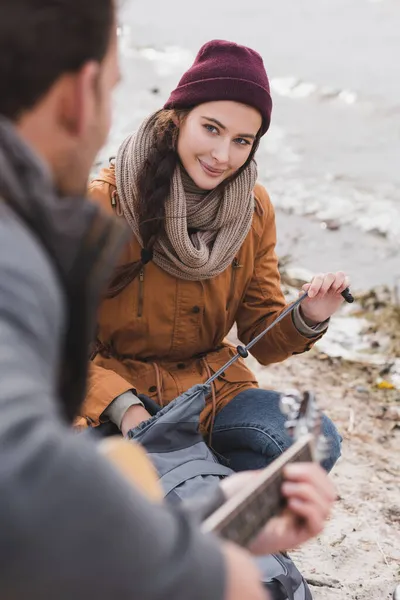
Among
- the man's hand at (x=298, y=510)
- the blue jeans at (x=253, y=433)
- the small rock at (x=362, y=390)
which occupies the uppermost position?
the man's hand at (x=298, y=510)

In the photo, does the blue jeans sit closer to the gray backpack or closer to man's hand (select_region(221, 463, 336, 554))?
the gray backpack

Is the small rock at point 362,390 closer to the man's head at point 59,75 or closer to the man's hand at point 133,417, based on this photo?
the man's hand at point 133,417

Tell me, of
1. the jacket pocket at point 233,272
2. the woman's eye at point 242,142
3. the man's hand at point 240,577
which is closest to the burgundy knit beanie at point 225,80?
the woman's eye at point 242,142

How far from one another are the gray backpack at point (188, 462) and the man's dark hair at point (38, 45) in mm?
1522

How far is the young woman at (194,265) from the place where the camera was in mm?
2881

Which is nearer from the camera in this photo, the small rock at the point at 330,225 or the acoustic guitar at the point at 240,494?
the acoustic guitar at the point at 240,494

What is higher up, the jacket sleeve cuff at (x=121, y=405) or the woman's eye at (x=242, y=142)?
the woman's eye at (x=242, y=142)

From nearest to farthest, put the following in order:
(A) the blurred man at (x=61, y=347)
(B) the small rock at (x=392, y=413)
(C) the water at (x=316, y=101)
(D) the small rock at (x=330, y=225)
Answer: (A) the blurred man at (x=61, y=347)
(B) the small rock at (x=392, y=413)
(C) the water at (x=316, y=101)
(D) the small rock at (x=330, y=225)

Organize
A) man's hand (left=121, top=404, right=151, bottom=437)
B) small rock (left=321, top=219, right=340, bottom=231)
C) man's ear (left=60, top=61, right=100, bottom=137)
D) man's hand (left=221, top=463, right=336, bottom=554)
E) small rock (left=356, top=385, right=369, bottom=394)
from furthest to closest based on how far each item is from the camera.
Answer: small rock (left=321, top=219, right=340, bottom=231) < small rock (left=356, top=385, right=369, bottom=394) < man's hand (left=121, top=404, right=151, bottom=437) < man's hand (left=221, top=463, right=336, bottom=554) < man's ear (left=60, top=61, right=100, bottom=137)

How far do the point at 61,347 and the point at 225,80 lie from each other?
1.87 metres

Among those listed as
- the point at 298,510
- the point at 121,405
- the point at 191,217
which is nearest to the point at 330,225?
the point at 191,217

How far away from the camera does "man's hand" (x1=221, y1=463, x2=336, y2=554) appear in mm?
1595

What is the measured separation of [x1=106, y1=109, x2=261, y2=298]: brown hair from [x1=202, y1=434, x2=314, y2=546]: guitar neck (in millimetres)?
1350

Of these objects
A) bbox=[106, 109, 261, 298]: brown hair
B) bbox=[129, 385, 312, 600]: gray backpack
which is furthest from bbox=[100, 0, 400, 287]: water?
bbox=[129, 385, 312, 600]: gray backpack
